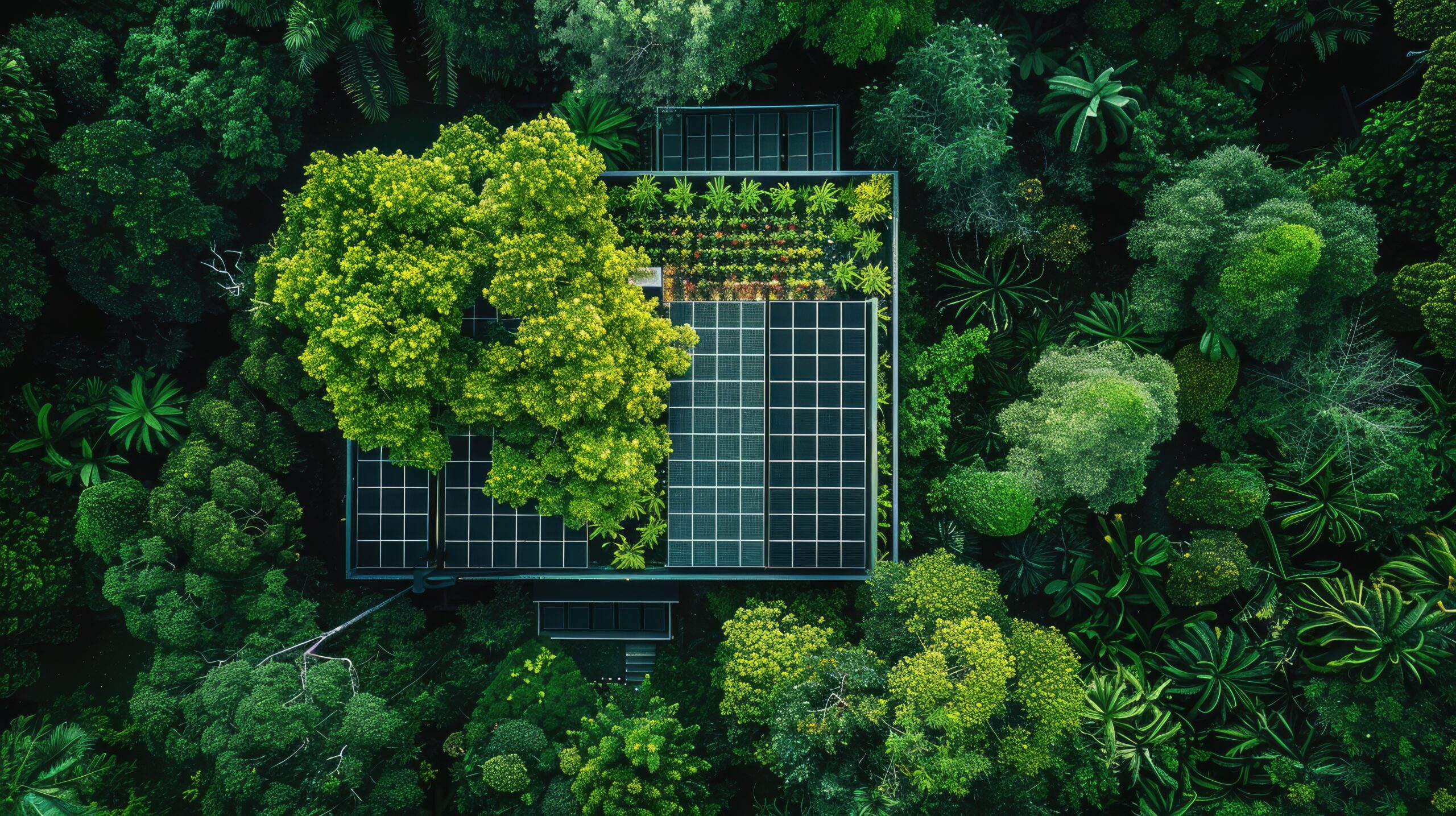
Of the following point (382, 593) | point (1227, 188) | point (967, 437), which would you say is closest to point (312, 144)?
point (382, 593)

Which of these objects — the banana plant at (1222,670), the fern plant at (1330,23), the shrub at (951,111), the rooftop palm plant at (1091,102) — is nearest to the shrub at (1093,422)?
the banana plant at (1222,670)

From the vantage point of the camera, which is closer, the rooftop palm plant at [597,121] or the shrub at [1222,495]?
the shrub at [1222,495]

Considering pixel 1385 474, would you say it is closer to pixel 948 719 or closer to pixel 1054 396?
pixel 1054 396

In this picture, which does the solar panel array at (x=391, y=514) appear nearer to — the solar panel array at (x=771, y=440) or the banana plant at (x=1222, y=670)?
the solar panel array at (x=771, y=440)

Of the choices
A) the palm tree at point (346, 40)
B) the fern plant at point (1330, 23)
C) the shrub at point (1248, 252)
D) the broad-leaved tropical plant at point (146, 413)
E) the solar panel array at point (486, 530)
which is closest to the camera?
the shrub at point (1248, 252)

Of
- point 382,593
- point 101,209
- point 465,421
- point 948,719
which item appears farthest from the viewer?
point 382,593

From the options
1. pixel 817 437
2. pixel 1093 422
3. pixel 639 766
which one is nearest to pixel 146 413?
pixel 639 766
